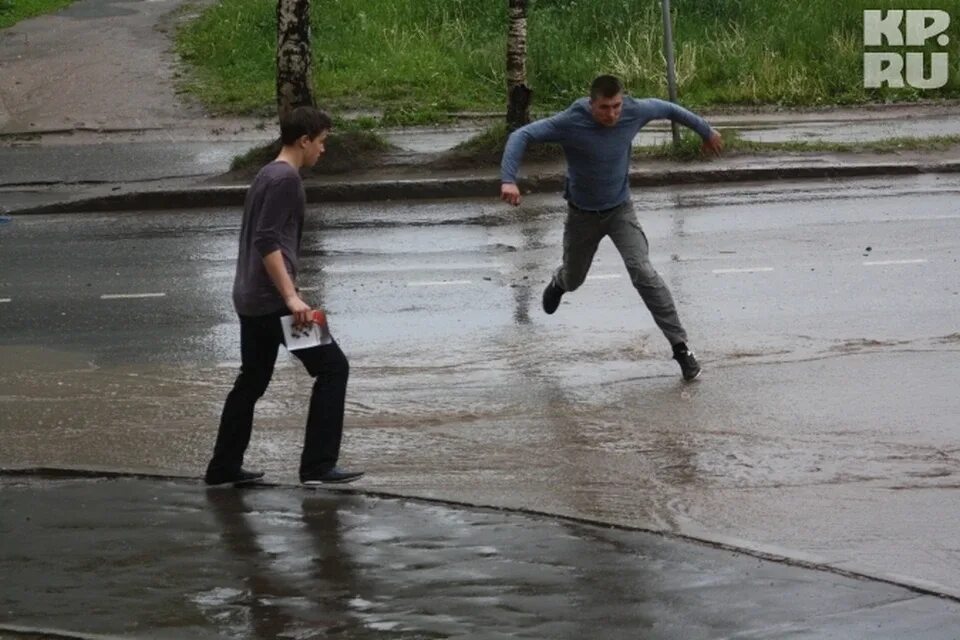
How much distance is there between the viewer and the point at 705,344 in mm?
10555

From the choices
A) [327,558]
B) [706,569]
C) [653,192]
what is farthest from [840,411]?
[653,192]

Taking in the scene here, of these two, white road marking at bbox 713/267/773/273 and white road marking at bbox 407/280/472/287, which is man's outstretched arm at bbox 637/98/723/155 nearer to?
white road marking at bbox 713/267/773/273

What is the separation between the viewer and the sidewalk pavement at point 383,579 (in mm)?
5926

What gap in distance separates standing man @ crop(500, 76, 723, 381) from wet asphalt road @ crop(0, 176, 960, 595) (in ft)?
1.48

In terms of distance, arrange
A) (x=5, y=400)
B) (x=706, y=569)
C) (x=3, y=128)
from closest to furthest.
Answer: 1. (x=706, y=569)
2. (x=5, y=400)
3. (x=3, y=128)

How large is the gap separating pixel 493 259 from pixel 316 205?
3.87 m

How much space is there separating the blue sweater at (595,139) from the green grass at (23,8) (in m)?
21.2

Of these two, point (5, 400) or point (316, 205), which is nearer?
point (5, 400)

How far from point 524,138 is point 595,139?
1.50 feet

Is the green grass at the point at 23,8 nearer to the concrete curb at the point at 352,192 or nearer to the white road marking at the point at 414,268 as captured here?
the concrete curb at the point at 352,192

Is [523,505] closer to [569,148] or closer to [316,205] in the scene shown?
[569,148]

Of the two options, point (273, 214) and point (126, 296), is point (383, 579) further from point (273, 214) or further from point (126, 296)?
point (126, 296)

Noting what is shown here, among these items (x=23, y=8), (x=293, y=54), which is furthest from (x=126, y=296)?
(x=23, y=8)

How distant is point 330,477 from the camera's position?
305 inches
